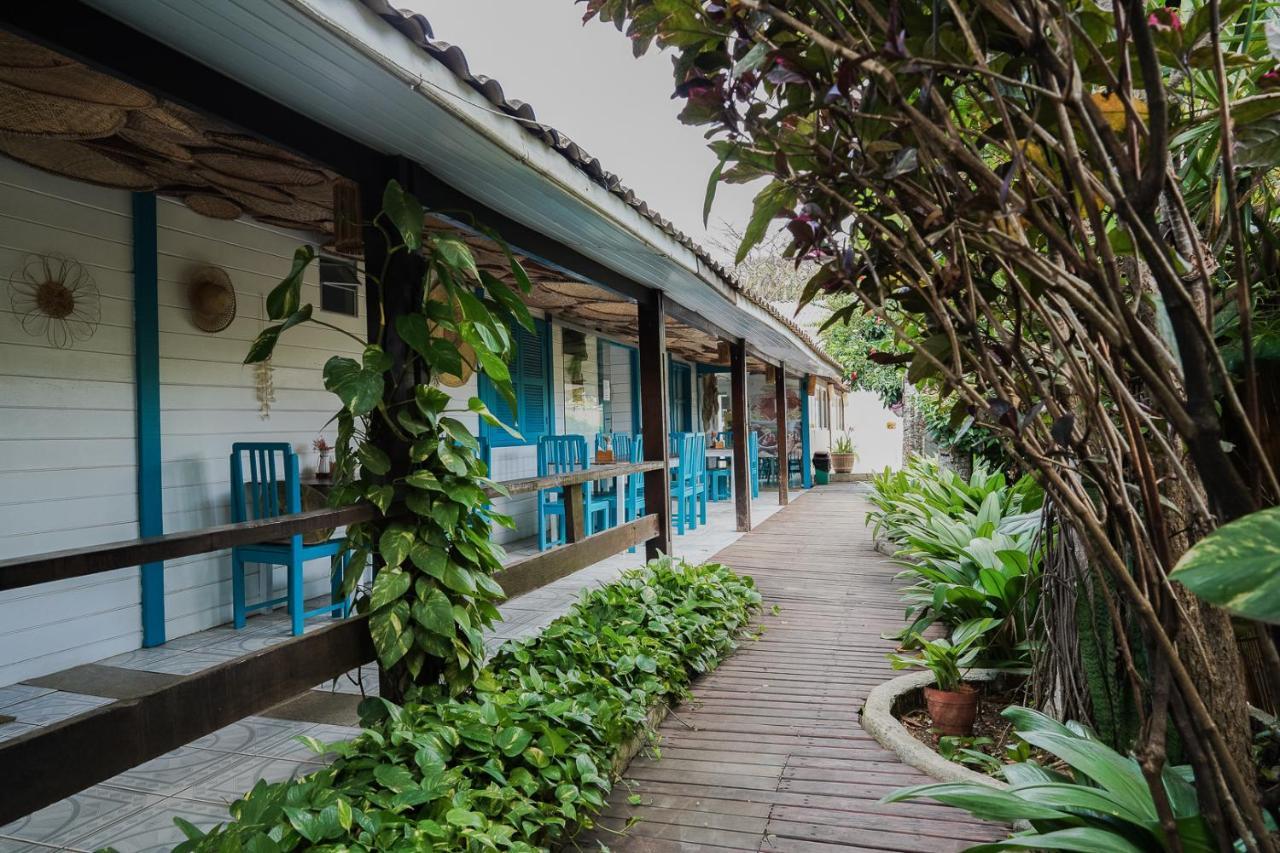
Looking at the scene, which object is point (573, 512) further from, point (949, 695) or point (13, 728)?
point (13, 728)

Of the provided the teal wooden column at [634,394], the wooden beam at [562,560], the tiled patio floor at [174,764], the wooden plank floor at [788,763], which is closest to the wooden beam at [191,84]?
the wooden beam at [562,560]

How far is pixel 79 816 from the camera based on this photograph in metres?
2.32

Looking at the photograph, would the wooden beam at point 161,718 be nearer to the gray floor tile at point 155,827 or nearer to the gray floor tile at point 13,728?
the gray floor tile at point 155,827

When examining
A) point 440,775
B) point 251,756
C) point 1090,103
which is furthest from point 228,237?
point 1090,103

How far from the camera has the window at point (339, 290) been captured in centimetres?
510

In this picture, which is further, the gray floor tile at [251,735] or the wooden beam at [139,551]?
the gray floor tile at [251,735]

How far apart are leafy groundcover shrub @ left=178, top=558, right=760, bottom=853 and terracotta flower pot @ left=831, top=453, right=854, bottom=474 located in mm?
12750

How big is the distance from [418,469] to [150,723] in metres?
1.09

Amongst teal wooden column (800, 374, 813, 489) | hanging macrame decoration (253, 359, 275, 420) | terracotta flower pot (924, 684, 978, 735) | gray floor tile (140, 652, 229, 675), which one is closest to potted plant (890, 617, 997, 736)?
terracotta flower pot (924, 684, 978, 735)

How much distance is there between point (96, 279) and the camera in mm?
3738

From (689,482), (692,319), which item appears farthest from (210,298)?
(689,482)

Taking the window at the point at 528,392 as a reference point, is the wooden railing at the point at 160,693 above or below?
below

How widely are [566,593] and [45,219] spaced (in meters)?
3.44

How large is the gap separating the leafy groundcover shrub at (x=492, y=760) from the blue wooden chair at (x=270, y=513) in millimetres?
1455
